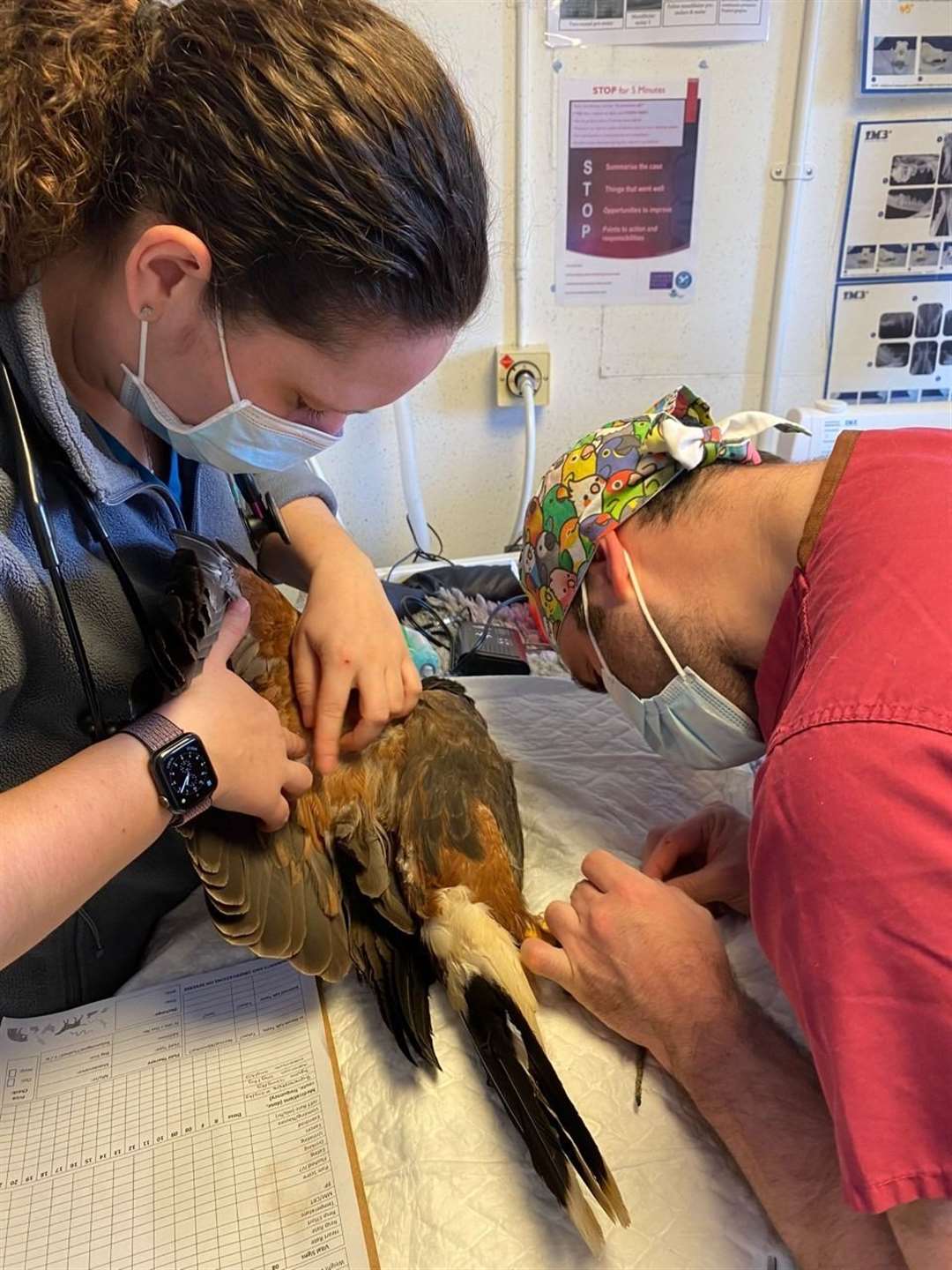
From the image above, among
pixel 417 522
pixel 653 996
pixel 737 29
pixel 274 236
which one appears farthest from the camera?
pixel 417 522

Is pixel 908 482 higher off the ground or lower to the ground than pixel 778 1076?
higher

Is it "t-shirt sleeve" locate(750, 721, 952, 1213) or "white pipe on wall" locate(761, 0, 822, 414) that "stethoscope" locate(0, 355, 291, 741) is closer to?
"t-shirt sleeve" locate(750, 721, 952, 1213)

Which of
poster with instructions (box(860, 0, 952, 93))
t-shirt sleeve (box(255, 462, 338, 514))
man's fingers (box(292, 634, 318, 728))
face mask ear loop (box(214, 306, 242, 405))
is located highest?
poster with instructions (box(860, 0, 952, 93))

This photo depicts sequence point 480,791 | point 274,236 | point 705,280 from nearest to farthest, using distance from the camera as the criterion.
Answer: point 274,236
point 480,791
point 705,280

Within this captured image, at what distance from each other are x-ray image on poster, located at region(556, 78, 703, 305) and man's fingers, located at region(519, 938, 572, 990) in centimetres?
131

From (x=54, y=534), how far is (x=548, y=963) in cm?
62

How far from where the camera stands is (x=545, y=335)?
1.73 metres

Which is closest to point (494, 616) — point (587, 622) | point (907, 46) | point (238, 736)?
point (587, 622)

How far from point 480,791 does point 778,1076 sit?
42 centimetres

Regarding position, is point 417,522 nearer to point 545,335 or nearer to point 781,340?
point 545,335

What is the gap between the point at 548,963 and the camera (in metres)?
0.85

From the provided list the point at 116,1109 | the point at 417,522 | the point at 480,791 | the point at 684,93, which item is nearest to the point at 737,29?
the point at 684,93

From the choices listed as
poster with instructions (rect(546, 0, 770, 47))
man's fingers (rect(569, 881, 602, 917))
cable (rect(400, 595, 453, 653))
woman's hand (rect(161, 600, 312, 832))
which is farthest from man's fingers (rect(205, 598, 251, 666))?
poster with instructions (rect(546, 0, 770, 47))

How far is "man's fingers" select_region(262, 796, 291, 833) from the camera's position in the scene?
85 cm
